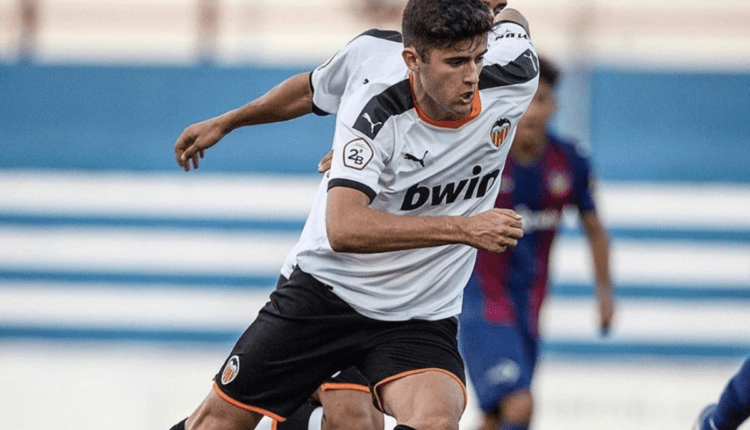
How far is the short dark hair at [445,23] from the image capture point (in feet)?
12.8

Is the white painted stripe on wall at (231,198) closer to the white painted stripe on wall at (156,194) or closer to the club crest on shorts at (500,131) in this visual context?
the white painted stripe on wall at (156,194)

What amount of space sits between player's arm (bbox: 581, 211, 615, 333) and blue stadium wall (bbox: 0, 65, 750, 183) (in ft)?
9.42

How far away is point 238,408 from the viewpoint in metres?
4.44

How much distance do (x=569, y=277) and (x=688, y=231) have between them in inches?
40.7

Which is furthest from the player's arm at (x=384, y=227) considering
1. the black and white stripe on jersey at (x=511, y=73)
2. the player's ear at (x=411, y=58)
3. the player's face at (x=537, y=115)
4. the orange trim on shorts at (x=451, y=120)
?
the player's face at (x=537, y=115)

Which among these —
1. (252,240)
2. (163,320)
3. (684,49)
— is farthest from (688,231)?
(163,320)

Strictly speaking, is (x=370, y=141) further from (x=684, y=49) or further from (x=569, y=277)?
(x=684, y=49)

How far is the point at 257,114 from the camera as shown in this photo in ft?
15.3

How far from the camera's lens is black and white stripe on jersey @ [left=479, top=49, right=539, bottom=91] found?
428 cm

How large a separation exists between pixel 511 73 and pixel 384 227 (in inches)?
34.3

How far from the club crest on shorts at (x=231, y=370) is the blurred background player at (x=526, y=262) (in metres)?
1.88

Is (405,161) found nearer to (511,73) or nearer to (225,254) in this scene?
(511,73)

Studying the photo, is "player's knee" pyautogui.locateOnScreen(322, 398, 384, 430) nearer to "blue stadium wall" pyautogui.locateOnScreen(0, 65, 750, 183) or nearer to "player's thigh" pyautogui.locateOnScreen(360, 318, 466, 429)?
"player's thigh" pyautogui.locateOnScreen(360, 318, 466, 429)

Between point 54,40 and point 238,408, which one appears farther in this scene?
point 54,40
